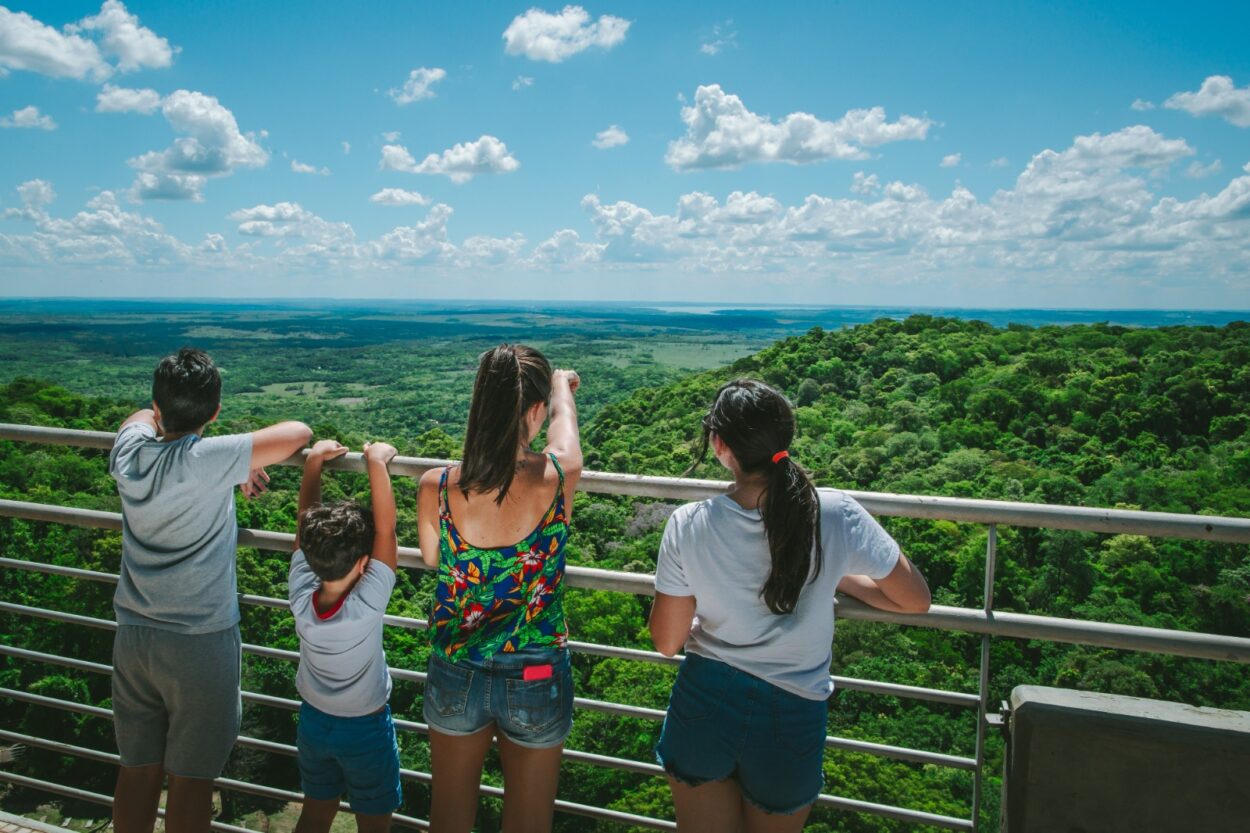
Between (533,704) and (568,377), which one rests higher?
(568,377)

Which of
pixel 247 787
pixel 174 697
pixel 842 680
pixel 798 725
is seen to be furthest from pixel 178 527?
pixel 842 680

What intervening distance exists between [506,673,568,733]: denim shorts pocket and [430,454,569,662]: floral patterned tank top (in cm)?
8

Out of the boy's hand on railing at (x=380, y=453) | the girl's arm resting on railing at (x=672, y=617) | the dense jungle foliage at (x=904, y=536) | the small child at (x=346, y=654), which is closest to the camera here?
the girl's arm resting on railing at (x=672, y=617)

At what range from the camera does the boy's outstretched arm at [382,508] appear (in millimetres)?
2027

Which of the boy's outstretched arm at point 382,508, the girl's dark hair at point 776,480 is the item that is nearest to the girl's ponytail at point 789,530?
the girl's dark hair at point 776,480

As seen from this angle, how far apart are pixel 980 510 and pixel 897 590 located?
0.32m

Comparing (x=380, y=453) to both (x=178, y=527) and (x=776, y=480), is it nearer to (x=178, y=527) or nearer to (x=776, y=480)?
(x=178, y=527)

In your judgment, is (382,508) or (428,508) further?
(382,508)

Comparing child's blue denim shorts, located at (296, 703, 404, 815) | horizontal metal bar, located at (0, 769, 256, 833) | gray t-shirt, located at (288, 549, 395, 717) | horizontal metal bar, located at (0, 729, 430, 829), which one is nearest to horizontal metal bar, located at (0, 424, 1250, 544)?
gray t-shirt, located at (288, 549, 395, 717)

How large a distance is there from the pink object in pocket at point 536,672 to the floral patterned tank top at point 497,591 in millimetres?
51

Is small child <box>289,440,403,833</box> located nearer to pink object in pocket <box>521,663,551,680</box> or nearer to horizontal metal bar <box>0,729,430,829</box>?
horizontal metal bar <box>0,729,430,829</box>

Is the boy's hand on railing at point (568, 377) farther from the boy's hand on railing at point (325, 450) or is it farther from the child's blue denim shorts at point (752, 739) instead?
the child's blue denim shorts at point (752, 739)

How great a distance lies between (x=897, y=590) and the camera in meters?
1.75

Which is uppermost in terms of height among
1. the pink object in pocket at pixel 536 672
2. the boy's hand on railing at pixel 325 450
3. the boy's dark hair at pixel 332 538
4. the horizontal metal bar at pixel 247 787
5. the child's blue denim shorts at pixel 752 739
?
the boy's hand on railing at pixel 325 450
